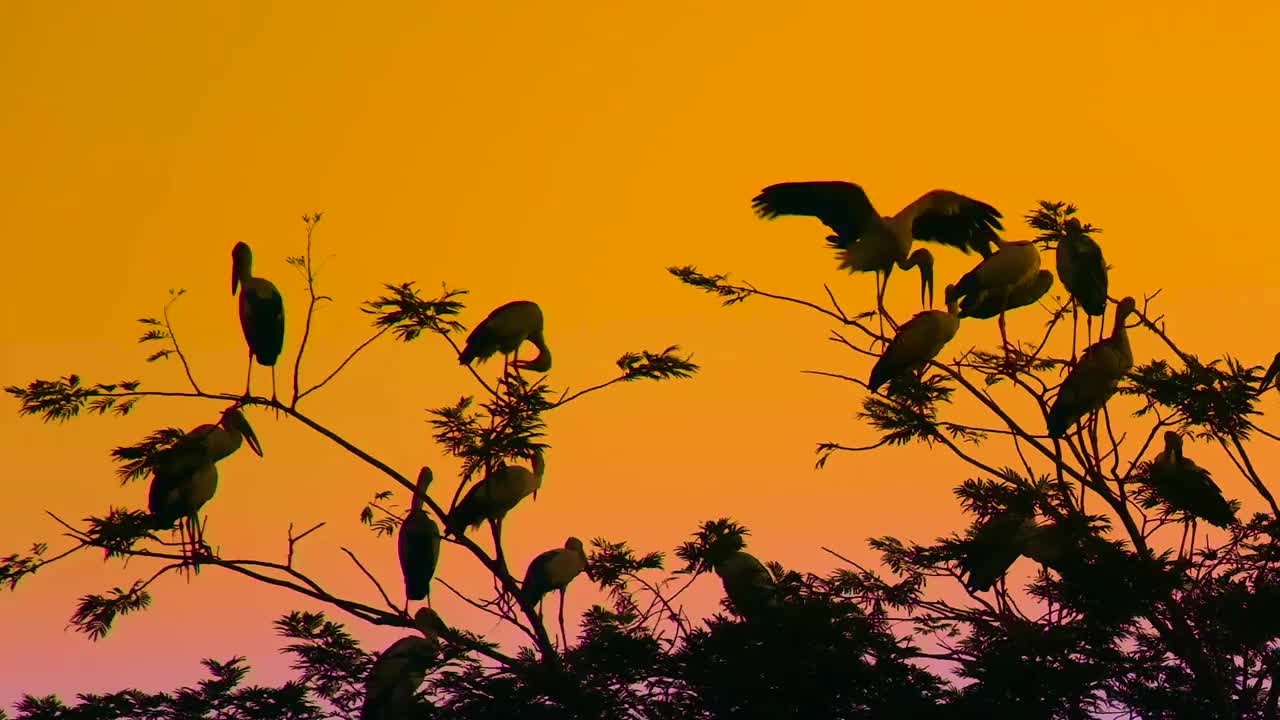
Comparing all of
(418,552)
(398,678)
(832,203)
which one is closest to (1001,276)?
(832,203)

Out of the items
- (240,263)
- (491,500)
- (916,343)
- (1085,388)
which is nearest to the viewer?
(1085,388)

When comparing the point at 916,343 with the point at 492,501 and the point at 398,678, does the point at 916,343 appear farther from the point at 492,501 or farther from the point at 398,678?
the point at 398,678

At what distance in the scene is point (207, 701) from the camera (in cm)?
888

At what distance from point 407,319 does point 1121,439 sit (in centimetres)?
368

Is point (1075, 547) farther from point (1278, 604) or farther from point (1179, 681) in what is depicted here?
point (1179, 681)

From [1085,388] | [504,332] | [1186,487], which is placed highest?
[504,332]

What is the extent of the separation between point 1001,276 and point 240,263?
484 cm

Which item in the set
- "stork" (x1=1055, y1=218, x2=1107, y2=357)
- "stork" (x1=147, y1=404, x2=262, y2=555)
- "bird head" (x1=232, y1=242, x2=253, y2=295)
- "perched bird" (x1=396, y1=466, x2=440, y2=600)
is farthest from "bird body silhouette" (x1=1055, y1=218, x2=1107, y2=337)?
"bird head" (x1=232, y1=242, x2=253, y2=295)

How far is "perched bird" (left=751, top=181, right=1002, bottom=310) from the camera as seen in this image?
9.24m

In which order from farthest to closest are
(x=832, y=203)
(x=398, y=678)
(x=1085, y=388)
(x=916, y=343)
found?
(x=832, y=203)
(x=916, y=343)
(x=1085, y=388)
(x=398, y=678)

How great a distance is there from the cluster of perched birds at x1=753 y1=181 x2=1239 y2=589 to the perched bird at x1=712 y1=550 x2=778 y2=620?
1.01m

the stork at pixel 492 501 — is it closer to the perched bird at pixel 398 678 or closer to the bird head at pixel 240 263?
the perched bird at pixel 398 678

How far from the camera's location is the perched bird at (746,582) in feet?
27.2

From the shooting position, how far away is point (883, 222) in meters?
9.33
